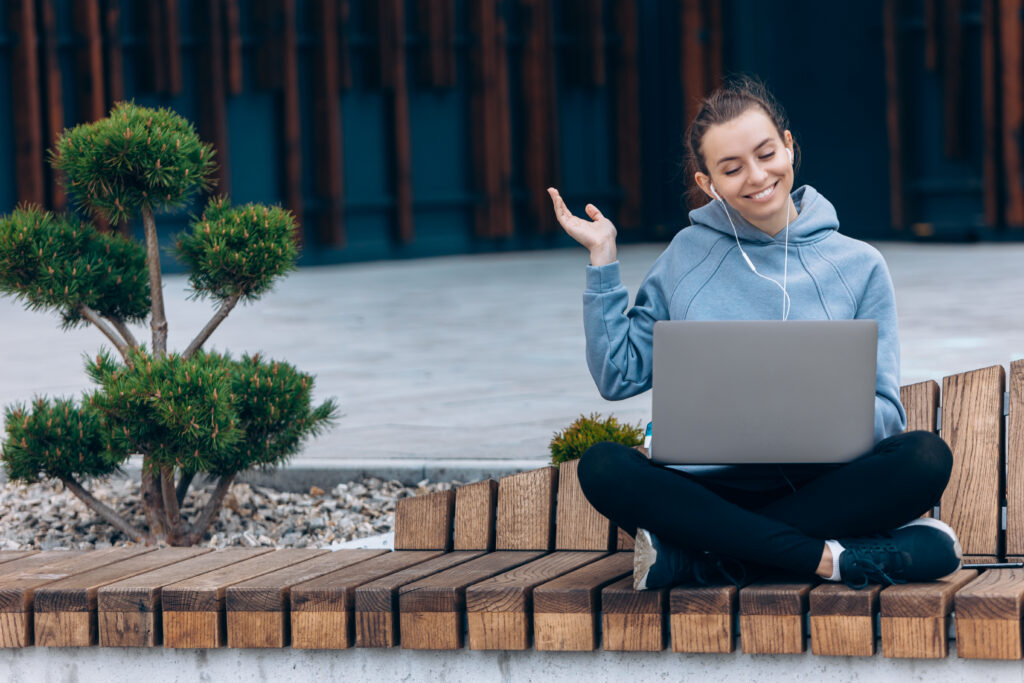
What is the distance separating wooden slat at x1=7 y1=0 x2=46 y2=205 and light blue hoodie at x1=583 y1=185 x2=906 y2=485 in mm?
12086

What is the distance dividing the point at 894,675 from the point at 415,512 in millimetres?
1291

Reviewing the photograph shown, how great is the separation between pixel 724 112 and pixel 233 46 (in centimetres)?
1307

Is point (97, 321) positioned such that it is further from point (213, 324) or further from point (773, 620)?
point (773, 620)

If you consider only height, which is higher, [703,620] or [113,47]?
[113,47]

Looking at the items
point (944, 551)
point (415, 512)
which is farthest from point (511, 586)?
point (944, 551)

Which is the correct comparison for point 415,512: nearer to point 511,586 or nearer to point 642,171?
point 511,586

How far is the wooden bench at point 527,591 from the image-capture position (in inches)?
121

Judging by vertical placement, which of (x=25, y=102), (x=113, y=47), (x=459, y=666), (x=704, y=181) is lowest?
(x=459, y=666)

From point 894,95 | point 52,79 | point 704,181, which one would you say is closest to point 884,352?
point 704,181

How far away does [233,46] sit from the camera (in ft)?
52.1

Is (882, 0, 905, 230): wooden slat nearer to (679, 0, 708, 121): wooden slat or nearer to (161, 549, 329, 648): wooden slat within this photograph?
(679, 0, 708, 121): wooden slat

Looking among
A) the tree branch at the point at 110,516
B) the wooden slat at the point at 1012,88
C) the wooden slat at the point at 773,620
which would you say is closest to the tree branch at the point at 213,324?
the tree branch at the point at 110,516

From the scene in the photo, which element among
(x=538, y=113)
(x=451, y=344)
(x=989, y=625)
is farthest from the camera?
(x=538, y=113)

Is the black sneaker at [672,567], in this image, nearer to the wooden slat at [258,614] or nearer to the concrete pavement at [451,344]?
the wooden slat at [258,614]
